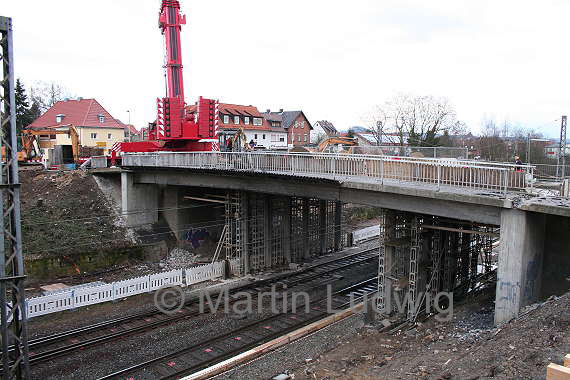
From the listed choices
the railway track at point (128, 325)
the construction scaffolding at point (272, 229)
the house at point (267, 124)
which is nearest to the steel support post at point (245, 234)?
the construction scaffolding at point (272, 229)

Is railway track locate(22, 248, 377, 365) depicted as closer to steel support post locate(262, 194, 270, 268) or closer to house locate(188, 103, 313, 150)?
steel support post locate(262, 194, 270, 268)

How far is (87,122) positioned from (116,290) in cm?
3492

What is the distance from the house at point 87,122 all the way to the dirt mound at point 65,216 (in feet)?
62.0

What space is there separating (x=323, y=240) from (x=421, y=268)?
40.2 feet

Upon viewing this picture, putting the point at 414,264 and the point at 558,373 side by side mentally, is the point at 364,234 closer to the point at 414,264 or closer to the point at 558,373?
the point at 414,264

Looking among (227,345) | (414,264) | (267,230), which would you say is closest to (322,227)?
(267,230)

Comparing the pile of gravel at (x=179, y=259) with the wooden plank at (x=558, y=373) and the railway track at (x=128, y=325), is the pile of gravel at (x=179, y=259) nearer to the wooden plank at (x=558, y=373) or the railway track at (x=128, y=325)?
the railway track at (x=128, y=325)

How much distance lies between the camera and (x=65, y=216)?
25.8m

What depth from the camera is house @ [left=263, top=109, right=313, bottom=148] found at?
6876 centimetres

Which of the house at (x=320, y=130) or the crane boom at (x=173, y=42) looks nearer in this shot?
the crane boom at (x=173, y=42)

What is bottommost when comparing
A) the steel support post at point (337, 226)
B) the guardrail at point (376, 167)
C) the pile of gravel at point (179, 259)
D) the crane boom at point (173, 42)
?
the pile of gravel at point (179, 259)

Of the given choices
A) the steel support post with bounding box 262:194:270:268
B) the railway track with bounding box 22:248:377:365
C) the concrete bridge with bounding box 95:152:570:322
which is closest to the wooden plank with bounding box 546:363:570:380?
the concrete bridge with bounding box 95:152:570:322

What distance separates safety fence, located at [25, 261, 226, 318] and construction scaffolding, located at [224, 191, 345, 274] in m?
1.49

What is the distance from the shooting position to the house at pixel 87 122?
1896 inches
